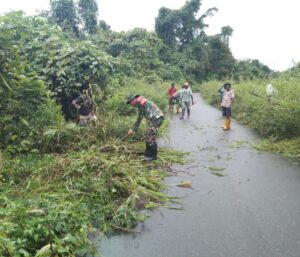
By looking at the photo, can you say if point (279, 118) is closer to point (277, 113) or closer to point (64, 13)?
point (277, 113)

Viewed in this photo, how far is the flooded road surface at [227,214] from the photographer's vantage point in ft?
16.3

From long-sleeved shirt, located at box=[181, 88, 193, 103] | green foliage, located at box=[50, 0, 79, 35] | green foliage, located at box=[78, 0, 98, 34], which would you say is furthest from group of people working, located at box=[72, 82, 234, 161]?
green foliage, located at box=[78, 0, 98, 34]

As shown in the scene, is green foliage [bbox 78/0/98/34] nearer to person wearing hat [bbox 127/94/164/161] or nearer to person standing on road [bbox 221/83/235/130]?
person standing on road [bbox 221/83/235/130]

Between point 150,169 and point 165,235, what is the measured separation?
2.78m

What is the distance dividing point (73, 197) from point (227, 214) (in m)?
2.62

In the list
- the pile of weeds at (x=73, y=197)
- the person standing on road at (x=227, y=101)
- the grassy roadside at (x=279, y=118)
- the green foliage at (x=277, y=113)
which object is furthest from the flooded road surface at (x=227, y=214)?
the person standing on road at (x=227, y=101)

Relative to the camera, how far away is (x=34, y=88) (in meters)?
9.06

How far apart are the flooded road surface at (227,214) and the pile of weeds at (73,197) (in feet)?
1.23

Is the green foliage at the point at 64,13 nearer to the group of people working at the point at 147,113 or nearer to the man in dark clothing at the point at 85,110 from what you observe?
the group of people working at the point at 147,113

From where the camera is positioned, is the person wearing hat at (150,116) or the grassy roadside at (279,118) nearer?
the person wearing hat at (150,116)

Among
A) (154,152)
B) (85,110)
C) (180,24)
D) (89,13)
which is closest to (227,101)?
(85,110)

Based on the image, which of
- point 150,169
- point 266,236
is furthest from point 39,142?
point 266,236

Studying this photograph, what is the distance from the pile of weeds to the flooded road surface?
1.23 feet

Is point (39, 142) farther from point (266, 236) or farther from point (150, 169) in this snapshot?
point (266, 236)
